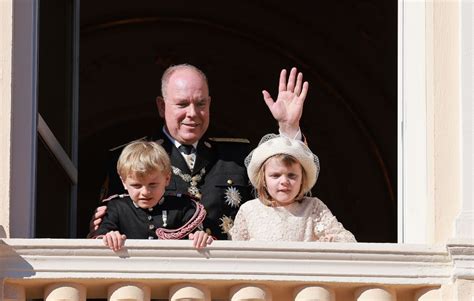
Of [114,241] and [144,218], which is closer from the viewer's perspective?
[114,241]

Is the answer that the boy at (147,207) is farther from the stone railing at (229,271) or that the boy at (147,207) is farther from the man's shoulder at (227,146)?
the man's shoulder at (227,146)

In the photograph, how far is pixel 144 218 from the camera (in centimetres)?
1125

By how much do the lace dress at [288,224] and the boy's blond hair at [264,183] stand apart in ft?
0.10

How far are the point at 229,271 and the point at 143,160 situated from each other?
0.80 m

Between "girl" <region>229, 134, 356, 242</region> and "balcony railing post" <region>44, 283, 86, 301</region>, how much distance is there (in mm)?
887

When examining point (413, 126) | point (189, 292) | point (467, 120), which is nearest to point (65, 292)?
point (189, 292)

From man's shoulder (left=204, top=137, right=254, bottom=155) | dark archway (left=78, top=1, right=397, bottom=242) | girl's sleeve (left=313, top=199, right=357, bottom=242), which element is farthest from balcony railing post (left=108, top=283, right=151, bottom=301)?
dark archway (left=78, top=1, right=397, bottom=242)

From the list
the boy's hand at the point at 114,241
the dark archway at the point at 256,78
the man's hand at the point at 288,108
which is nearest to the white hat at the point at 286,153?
the man's hand at the point at 288,108

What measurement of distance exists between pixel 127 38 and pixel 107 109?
1.87 ft

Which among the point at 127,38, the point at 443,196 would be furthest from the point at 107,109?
the point at 443,196

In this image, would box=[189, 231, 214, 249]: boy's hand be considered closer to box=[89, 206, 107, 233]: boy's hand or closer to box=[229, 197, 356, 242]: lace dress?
box=[229, 197, 356, 242]: lace dress

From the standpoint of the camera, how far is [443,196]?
1104 centimetres

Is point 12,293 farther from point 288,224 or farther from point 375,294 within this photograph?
point 375,294

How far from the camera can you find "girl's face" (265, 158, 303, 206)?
11172 millimetres
